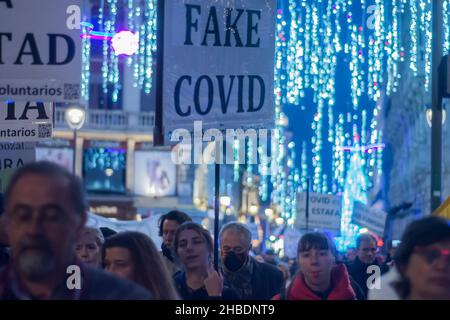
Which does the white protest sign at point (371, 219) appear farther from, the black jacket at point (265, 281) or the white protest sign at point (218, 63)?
the white protest sign at point (218, 63)

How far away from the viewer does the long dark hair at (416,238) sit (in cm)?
436

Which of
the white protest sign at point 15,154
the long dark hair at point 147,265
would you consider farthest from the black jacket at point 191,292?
the white protest sign at point 15,154

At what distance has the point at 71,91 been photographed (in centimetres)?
611

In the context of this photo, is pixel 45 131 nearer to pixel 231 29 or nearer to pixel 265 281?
pixel 265 281

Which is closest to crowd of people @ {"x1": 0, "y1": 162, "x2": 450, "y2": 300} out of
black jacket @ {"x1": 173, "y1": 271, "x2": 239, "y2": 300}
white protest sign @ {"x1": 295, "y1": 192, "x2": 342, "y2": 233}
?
black jacket @ {"x1": 173, "y1": 271, "x2": 239, "y2": 300}

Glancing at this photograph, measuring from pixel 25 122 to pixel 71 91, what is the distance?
9.46ft

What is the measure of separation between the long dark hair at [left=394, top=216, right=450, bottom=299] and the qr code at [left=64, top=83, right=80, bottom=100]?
243 cm

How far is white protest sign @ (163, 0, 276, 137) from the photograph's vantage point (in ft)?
21.9

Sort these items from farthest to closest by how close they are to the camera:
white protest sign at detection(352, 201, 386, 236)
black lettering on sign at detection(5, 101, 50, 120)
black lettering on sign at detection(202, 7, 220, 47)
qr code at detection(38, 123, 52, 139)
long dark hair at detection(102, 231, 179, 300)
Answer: white protest sign at detection(352, 201, 386, 236), black lettering on sign at detection(5, 101, 50, 120), qr code at detection(38, 123, 52, 139), black lettering on sign at detection(202, 7, 220, 47), long dark hair at detection(102, 231, 179, 300)

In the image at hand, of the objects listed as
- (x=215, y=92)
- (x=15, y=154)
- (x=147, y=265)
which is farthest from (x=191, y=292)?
(x=15, y=154)

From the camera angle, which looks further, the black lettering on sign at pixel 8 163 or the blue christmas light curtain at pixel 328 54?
the blue christmas light curtain at pixel 328 54

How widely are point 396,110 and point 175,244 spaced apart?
145 ft

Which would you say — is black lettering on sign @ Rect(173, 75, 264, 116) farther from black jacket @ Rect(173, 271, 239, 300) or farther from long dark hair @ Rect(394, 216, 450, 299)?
long dark hair @ Rect(394, 216, 450, 299)
